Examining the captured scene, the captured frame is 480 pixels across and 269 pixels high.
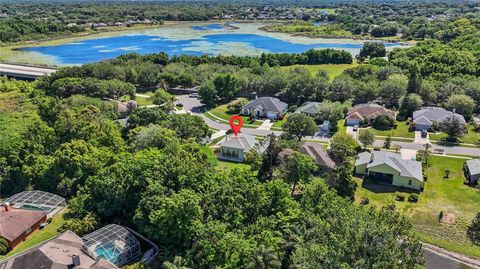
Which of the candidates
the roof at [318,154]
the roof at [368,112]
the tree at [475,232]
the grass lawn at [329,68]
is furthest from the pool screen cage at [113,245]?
the grass lawn at [329,68]

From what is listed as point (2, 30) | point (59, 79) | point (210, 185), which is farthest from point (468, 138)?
point (2, 30)

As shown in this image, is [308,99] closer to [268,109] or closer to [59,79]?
[268,109]

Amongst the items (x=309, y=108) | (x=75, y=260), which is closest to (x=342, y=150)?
(x=309, y=108)

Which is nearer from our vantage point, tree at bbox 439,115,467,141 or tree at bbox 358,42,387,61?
tree at bbox 439,115,467,141

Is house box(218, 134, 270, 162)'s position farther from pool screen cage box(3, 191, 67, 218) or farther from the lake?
the lake

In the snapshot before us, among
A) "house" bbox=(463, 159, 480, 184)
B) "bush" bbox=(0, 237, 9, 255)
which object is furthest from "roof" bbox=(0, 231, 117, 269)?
"house" bbox=(463, 159, 480, 184)

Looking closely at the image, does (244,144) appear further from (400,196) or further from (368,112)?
(368,112)
